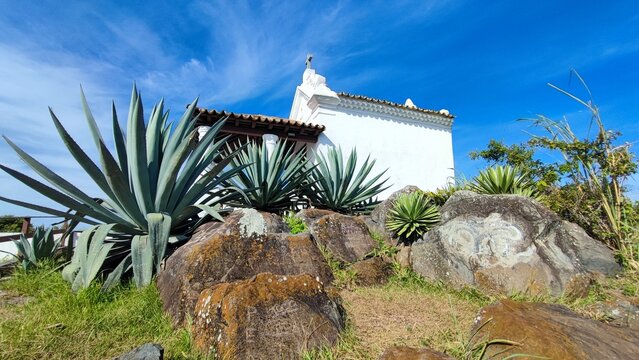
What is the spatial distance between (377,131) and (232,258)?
8553 millimetres

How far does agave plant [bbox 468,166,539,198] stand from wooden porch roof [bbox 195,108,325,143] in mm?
5299

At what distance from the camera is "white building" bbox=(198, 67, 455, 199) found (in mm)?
9938

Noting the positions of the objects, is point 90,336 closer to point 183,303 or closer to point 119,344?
point 119,344

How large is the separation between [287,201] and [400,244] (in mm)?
1941

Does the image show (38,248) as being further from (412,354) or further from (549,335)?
(549,335)

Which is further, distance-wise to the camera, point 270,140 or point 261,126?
point 261,126

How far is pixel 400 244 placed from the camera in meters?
4.79

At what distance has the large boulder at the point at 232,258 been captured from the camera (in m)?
2.78

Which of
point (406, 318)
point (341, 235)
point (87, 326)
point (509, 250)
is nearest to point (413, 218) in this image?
point (341, 235)

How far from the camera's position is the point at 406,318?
108 inches

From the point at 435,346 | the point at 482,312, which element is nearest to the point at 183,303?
the point at 435,346

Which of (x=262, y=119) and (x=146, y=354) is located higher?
(x=262, y=119)

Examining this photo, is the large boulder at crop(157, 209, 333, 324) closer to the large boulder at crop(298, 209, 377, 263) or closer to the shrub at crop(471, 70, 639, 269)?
the large boulder at crop(298, 209, 377, 263)

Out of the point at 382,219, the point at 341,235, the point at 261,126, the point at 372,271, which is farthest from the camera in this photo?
the point at 261,126
